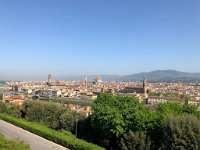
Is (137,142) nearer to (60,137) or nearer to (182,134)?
(182,134)

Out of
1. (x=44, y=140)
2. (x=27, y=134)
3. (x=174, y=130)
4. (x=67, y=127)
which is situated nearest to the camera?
(x=174, y=130)

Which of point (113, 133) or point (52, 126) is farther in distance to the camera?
point (52, 126)

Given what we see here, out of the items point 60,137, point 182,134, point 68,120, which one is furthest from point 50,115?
point 182,134

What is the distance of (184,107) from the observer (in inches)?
967

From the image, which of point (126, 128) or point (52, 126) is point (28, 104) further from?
point (126, 128)

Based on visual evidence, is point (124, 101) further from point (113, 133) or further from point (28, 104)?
point (28, 104)

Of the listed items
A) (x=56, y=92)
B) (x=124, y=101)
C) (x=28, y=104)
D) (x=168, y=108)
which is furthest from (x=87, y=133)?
(x=56, y=92)

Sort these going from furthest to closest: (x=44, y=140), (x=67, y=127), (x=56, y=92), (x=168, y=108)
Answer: (x=56, y=92), (x=67, y=127), (x=44, y=140), (x=168, y=108)

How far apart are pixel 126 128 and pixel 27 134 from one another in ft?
29.6

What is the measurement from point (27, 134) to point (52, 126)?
182 inches

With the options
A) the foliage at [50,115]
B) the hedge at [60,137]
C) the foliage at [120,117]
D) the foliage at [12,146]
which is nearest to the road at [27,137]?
the hedge at [60,137]

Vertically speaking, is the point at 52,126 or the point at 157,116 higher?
the point at 157,116

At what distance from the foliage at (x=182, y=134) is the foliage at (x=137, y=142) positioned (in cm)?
132

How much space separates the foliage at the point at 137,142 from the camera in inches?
797
